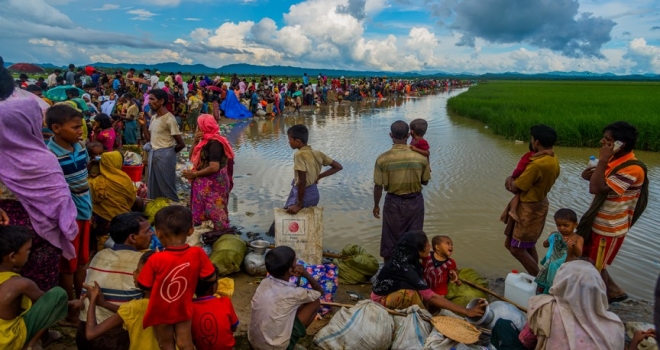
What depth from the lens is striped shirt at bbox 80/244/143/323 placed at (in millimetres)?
2609

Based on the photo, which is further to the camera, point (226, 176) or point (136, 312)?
point (226, 176)

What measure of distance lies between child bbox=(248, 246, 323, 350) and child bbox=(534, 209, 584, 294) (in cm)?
183

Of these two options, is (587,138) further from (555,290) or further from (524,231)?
(555,290)

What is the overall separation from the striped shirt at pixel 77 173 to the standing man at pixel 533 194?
3474 mm

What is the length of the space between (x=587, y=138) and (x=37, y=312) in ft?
43.7

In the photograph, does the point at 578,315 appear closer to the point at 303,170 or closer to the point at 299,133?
the point at 303,170

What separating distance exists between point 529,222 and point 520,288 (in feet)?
2.05

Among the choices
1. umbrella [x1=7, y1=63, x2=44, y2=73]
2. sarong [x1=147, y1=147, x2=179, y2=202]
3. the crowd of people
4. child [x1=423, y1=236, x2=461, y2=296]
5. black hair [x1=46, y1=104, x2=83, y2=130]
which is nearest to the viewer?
the crowd of people

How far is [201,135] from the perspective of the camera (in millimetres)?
4508

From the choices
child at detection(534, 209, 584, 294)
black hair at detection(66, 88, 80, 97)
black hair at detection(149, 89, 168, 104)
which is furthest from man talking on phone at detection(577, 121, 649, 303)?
black hair at detection(66, 88, 80, 97)

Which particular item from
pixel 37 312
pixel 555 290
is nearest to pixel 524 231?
pixel 555 290

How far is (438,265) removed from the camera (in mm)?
3488

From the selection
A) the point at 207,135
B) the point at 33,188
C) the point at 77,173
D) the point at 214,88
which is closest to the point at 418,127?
the point at 207,135

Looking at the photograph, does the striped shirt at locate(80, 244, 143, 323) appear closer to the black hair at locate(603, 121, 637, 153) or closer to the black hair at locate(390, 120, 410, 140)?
the black hair at locate(390, 120, 410, 140)
